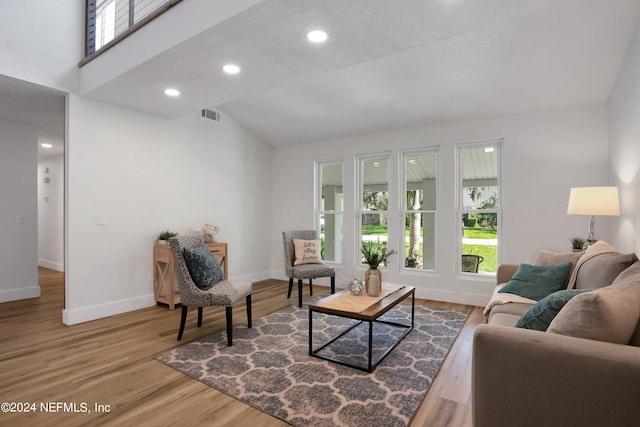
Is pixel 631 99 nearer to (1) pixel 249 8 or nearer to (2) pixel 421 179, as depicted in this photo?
(2) pixel 421 179

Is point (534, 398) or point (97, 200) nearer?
point (534, 398)

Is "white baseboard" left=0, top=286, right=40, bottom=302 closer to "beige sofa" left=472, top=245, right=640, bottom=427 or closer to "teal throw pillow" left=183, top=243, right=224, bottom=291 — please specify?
"teal throw pillow" left=183, top=243, right=224, bottom=291

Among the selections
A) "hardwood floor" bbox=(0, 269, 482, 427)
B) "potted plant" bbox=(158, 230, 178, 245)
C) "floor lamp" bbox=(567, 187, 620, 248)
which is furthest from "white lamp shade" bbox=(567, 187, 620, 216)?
"potted plant" bbox=(158, 230, 178, 245)

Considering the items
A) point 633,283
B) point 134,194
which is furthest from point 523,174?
point 134,194

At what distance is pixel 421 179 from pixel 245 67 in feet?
9.95

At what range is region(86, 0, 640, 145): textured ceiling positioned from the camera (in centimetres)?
214

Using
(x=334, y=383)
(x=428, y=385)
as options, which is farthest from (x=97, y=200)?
(x=428, y=385)

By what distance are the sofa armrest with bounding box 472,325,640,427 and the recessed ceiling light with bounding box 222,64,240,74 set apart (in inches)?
104

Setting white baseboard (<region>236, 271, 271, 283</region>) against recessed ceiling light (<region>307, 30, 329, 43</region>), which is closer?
recessed ceiling light (<region>307, 30, 329, 43</region>)

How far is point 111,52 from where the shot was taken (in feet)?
10.5

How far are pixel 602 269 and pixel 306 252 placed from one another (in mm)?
3285

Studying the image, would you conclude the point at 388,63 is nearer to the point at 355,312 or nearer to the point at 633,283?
the point at 355,312

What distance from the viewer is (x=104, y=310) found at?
3791 millimetres

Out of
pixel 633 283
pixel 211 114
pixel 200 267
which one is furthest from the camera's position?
pixel 211 114
